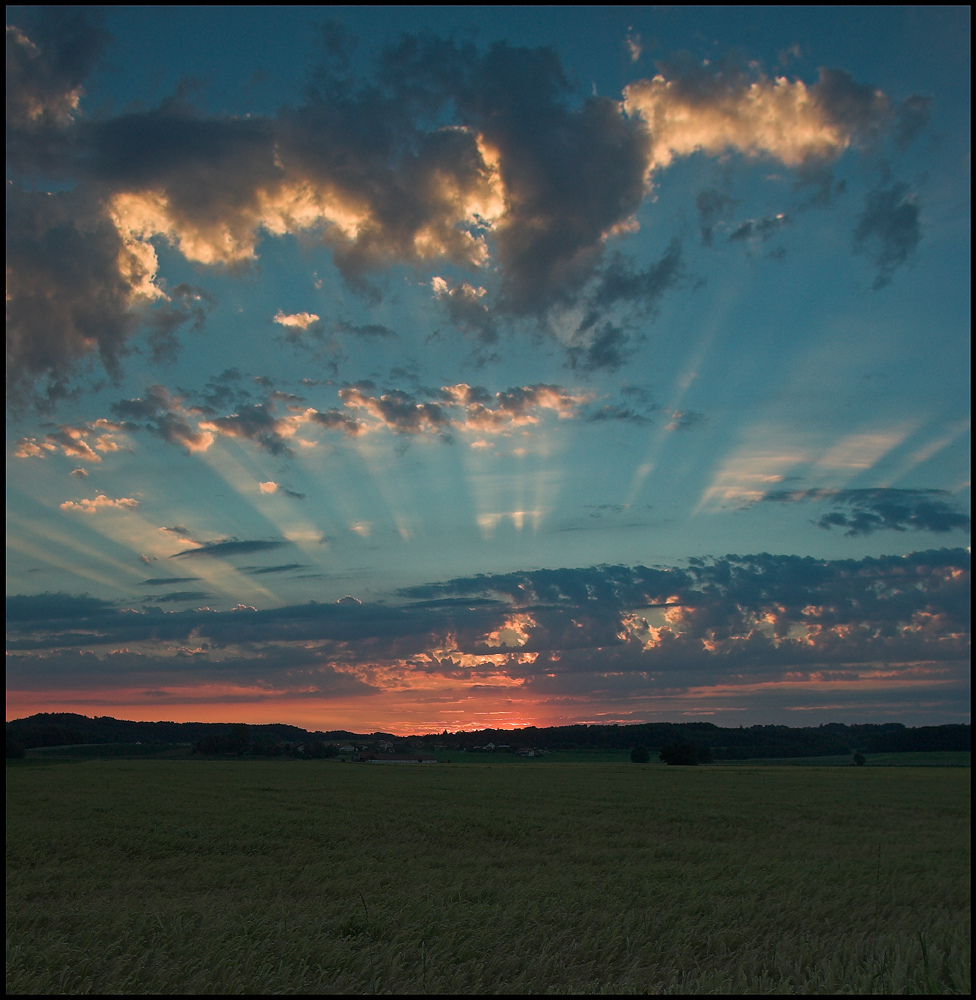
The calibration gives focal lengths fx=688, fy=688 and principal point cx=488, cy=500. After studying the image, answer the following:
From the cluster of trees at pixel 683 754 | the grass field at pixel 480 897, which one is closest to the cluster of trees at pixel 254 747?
the cluster of trees at pixel 683 754

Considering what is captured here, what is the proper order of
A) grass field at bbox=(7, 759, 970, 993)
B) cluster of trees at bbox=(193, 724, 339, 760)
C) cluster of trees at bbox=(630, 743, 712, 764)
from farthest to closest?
1. cluster of trees at bbox=(193, 724, 339, 760)
2. cluster of trees at bbox=(630, 743, 712, 764)
3. grass field at bbox=(7, 759, 970, 993)

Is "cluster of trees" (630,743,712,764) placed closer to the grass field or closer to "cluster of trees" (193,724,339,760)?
"cluster of trees" (193,724,339,760)

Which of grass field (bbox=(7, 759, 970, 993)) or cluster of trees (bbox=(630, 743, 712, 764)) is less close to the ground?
grass field (bbox=(7, 759, 970, 993))

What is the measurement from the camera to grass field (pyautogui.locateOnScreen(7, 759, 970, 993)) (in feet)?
23.1

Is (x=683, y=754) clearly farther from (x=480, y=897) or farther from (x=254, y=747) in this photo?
(x=480, y=897)

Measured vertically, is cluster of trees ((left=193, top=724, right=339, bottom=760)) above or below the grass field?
below

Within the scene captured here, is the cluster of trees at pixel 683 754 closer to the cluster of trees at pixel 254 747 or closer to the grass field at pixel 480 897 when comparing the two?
the cluster of trees at pixel 254 747

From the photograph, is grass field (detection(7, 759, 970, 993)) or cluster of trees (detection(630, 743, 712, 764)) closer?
grass field (detection(7, 759, 970, 993))

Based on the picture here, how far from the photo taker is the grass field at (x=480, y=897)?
7027mm

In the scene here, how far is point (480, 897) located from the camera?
12.3 meters

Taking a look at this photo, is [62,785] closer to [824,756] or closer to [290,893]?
[290,893]

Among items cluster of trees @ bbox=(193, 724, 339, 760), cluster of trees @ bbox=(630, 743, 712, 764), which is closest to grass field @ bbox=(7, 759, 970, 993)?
cluster of trees @ bbox=(630, 743, 712, 764)

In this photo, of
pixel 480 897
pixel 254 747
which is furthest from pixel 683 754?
pixel 480 897

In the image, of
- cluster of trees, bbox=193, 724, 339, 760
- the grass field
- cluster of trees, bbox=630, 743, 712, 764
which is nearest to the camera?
the grass field
